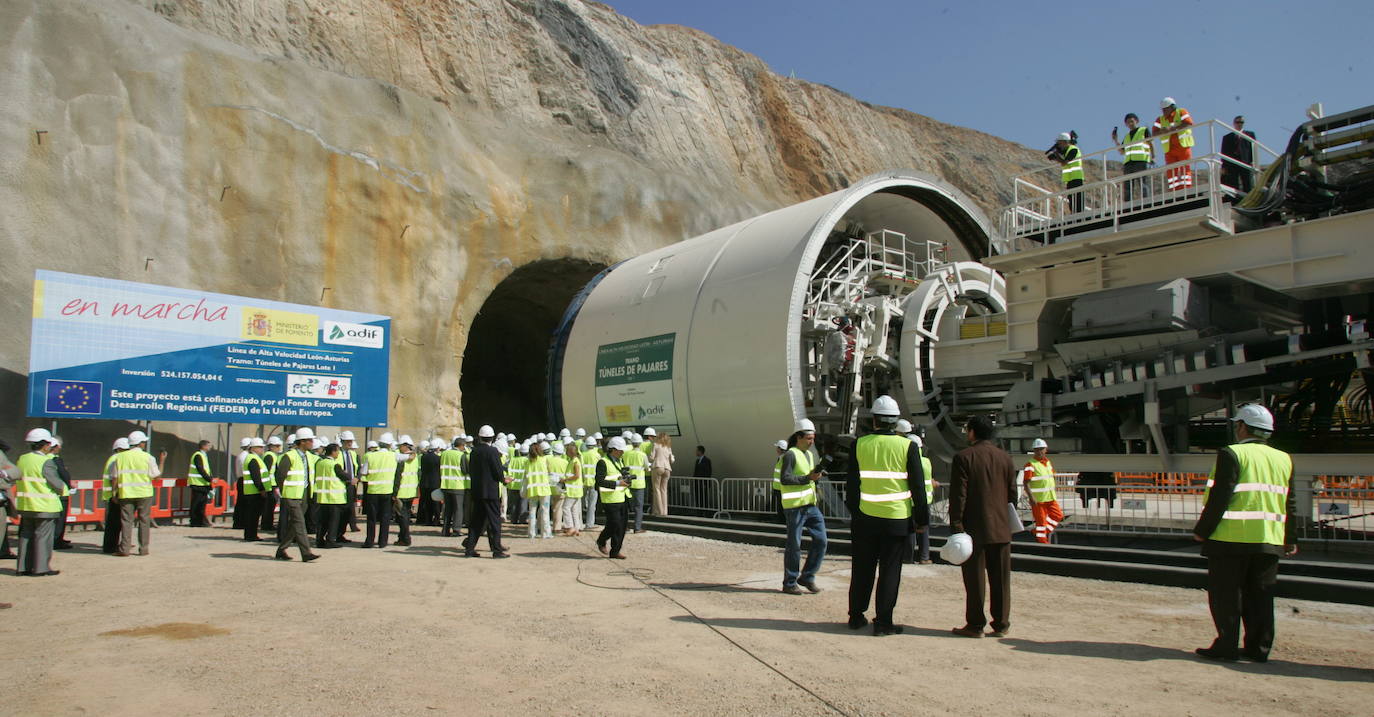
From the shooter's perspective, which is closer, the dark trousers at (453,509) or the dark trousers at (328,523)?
the dark trousers at (328,523)

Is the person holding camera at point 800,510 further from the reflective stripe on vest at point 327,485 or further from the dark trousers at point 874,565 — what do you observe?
the reflective stripe on vest at point 327,485

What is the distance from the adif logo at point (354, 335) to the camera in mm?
18297

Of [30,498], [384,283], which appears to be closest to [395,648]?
[30,498]

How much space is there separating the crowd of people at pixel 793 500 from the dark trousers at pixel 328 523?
0.8 inches

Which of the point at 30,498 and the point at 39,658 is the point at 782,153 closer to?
the point at 30,498

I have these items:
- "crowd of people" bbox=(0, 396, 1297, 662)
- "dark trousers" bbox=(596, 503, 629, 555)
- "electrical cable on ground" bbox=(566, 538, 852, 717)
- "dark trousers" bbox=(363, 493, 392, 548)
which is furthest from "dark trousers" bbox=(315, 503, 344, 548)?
"dark trousers" bbox=(596, 503, 629, 555)

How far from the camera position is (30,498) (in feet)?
30.5

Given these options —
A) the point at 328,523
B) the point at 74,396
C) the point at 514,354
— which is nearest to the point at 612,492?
the point at 328,523

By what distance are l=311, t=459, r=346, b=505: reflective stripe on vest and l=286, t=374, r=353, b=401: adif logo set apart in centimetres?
694

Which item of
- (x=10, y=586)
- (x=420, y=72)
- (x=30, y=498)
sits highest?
(x=420, y=72)

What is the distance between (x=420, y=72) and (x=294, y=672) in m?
23.3

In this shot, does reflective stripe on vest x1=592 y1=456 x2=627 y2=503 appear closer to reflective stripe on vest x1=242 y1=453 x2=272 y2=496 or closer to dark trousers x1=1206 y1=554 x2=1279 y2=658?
reflective stripe on vest x1=242 y1=453 x2=272 y2=496

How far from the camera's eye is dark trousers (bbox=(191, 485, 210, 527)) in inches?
588

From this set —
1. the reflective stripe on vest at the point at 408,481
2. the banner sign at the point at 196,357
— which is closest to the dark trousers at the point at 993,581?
the reflective stripe on vest at the point at 408,481
